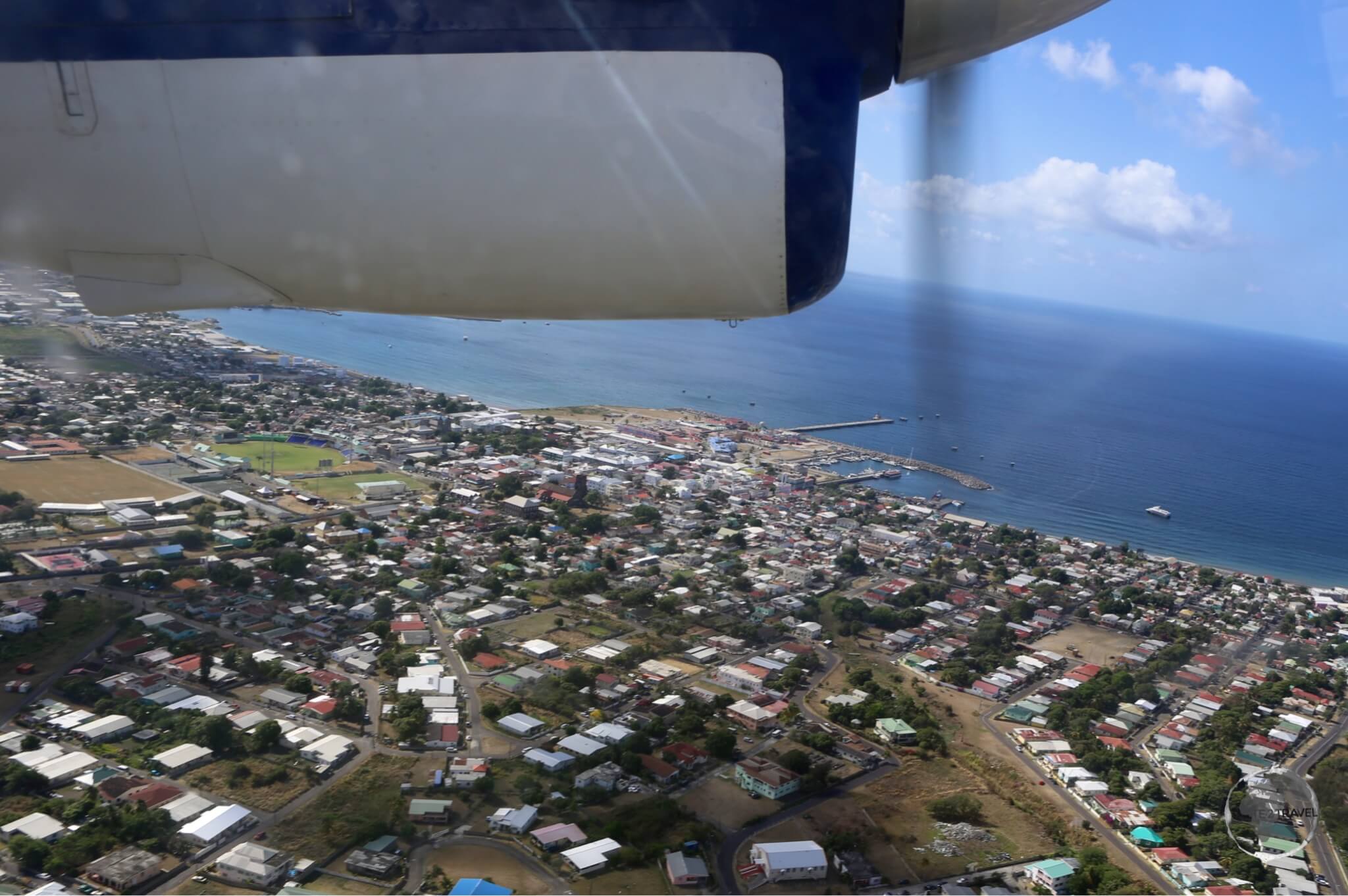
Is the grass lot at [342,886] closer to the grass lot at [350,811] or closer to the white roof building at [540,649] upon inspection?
the grass lot at [350,811]

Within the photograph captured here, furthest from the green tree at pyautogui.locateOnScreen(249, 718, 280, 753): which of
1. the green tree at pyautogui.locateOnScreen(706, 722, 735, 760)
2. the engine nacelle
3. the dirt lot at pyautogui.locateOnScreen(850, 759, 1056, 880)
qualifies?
the engine nacelle

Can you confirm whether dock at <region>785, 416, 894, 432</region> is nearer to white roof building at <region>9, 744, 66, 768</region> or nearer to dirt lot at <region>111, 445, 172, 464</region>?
dirt lot at <region>111, 445, 172, 464</region>

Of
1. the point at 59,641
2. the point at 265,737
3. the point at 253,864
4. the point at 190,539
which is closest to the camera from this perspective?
the point at 253,864

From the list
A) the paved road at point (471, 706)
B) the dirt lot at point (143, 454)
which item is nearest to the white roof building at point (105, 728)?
the paved road at point (471, 706)

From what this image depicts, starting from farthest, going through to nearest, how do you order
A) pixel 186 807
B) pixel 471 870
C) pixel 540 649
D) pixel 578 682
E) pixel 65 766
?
1. pixel 540 649
2. pixel 578 682
3. pixel 65 766
4. pixel 186 807
5. pixel 471 870

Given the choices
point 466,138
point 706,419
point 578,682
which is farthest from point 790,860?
point 706,419

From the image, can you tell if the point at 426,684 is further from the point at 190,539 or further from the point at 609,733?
the point at 190,539
